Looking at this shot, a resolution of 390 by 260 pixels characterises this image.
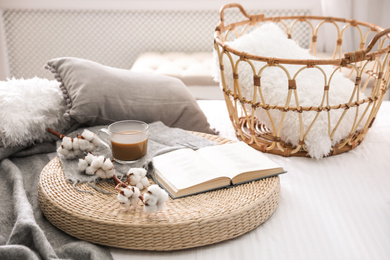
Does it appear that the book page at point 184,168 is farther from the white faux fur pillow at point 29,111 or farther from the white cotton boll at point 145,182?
the white faux fur pillow at point 29,111

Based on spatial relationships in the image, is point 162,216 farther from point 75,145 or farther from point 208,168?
point 75,145

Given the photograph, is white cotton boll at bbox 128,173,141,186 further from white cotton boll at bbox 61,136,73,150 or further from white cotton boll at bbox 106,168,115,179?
white cotton boll at bbox 61,136,73,150

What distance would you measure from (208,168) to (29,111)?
548mm

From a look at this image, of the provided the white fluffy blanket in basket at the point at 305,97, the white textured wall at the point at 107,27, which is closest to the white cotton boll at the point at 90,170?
the white fluffy blanket in basket at the point at 305,97

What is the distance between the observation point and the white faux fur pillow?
3.78 feet

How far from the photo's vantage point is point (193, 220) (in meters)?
0.82

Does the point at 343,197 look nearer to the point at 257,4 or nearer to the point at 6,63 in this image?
the point at 257,4

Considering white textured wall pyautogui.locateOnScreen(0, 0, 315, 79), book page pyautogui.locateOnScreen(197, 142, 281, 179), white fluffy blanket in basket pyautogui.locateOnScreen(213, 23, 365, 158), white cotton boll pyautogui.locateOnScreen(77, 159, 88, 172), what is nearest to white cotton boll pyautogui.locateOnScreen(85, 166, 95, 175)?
white cotton boll pyautogui.locateOnScreen(77, 159, 88, 172)

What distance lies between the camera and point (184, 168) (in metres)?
0.99

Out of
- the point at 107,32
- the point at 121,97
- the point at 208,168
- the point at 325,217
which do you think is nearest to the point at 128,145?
the point at 208,168

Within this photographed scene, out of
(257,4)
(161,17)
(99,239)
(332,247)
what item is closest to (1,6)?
(161,17)

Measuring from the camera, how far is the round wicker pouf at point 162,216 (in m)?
0.81

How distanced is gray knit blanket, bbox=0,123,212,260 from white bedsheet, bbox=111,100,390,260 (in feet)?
0.29

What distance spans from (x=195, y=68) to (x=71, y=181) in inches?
60.3
